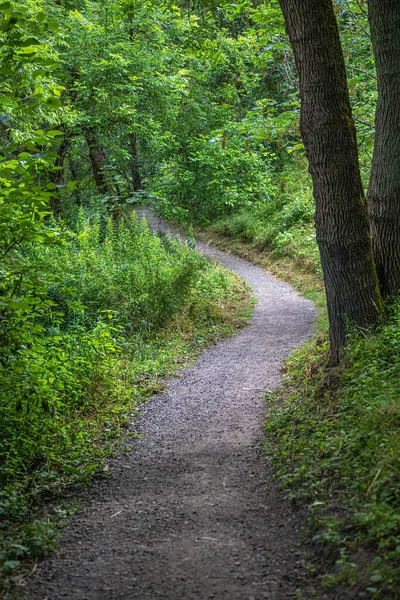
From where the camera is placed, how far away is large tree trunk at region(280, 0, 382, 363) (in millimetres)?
5574

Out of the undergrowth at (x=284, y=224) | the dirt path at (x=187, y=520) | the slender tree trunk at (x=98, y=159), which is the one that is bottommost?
the dirt path at (x=187, y=520)

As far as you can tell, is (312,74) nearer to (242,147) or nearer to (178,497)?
(178,497)

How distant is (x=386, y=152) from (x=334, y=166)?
2.92ft

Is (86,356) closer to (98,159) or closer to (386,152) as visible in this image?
(386,152)

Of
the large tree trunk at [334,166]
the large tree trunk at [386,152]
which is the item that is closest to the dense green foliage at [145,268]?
the large tree trunk at [334,166]

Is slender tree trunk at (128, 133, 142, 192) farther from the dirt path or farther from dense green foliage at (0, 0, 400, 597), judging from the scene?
the dirt path

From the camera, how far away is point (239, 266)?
16875 mm

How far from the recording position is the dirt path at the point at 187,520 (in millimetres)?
3441

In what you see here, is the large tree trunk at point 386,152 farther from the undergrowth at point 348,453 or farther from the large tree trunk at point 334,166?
the undergrowth at point 348,453

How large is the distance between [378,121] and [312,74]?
1174 millimetres

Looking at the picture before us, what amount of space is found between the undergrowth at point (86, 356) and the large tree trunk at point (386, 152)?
366 centimetres

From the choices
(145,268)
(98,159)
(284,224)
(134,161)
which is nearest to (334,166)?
(145,268)

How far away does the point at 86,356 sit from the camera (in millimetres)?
7293


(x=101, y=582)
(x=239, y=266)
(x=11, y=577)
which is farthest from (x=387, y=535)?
(x=239, y=266)
